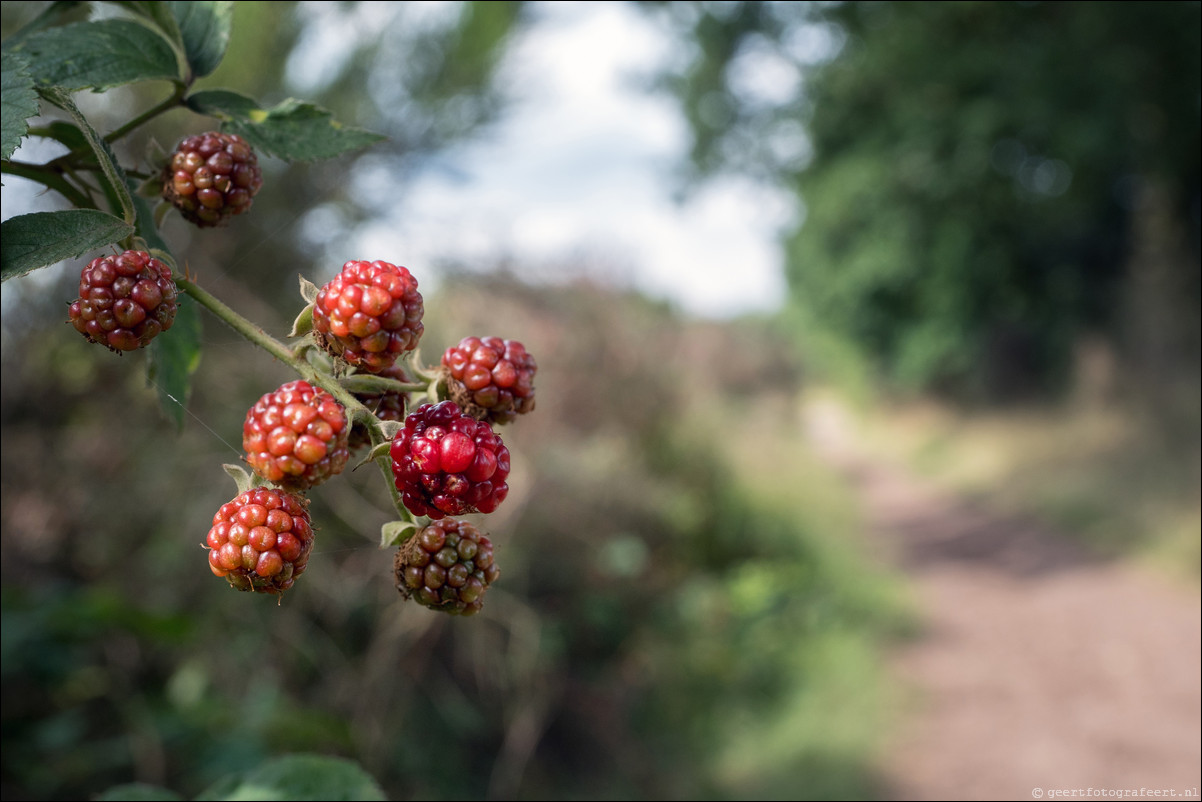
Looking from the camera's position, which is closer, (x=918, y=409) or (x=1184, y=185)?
(x=1184, y=185)

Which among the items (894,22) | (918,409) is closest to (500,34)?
(894,22)

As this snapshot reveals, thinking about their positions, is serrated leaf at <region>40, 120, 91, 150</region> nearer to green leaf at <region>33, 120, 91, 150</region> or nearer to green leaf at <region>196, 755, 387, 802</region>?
green leaf at <region>33, 120, 91, 150</region>

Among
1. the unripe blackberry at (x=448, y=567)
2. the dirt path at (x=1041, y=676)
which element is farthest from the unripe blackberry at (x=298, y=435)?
the dirt path at (x=1041, y=676)

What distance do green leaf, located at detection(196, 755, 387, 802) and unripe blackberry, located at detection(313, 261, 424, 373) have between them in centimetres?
54

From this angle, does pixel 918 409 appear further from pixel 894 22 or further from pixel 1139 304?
pixel 894 22

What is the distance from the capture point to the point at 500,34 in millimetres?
3967

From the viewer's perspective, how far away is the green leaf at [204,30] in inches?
30.2

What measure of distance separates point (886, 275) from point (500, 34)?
34.5 ft

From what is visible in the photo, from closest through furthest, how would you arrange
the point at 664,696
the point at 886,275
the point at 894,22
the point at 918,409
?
the point at 664,696 < the point at 894,22 < the point at 886,275 < the point at 918,409

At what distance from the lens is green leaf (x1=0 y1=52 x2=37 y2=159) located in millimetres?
535

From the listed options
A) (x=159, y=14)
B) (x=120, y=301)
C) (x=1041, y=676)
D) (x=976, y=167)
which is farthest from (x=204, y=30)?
(x=976, y=167)

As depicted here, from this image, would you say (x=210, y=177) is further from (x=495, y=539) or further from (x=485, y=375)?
(x=495, y=539)

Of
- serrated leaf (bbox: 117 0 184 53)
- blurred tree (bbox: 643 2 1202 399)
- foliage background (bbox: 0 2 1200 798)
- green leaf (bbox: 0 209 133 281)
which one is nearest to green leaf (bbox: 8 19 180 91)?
serrated leaf (bbox: 117 0 184 53)

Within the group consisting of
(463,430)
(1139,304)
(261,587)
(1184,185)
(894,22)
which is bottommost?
(261,587)
